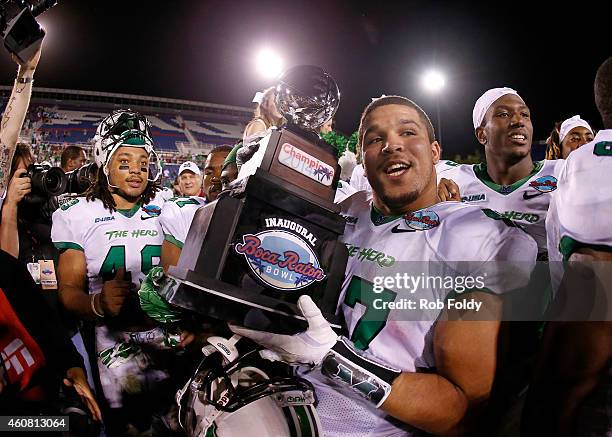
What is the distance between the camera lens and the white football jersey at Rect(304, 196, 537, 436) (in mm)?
1604

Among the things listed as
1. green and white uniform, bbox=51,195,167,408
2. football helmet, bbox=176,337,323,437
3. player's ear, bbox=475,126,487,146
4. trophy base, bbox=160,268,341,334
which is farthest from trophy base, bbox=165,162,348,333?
player's ear, bbox=475,126,487,146

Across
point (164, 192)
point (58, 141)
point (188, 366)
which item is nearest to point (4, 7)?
point (164, 192)

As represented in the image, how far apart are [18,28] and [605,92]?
303 cm

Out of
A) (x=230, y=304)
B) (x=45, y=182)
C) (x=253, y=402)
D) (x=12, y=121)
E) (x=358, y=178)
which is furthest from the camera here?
(x=358, y=178)

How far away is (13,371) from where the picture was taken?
206cm

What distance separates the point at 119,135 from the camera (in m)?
3.11

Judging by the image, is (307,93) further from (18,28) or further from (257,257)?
(18,28)

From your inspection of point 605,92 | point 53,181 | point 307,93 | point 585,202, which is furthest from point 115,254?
point 605,92

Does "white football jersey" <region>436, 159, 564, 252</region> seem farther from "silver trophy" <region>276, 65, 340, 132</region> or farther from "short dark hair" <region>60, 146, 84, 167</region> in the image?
"short dark hair" <region>60, 146, 84, 167</region>

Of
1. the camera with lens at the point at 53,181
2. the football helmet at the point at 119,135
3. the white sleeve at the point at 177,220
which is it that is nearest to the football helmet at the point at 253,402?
the white sleeve at the point at 177,220

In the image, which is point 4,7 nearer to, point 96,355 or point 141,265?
point 141,265

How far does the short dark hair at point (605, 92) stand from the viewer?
1907mm

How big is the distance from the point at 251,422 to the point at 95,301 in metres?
1.58

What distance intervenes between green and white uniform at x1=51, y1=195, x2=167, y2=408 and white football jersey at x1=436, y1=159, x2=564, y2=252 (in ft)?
6.95
